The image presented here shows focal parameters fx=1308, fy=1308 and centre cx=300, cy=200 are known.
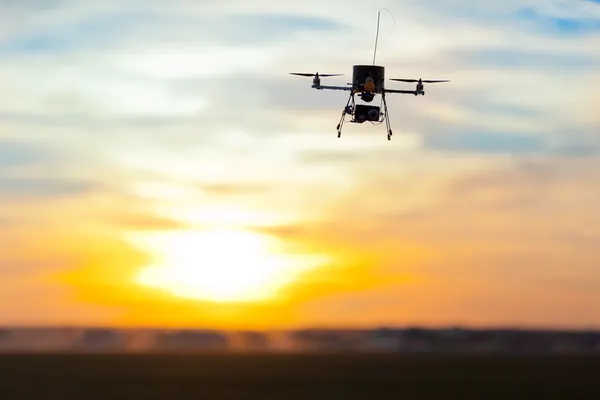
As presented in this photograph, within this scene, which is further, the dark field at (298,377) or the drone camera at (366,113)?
the dark field at (298,377)

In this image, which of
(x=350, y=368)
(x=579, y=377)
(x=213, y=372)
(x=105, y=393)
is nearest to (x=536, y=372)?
(x=579, y=377)

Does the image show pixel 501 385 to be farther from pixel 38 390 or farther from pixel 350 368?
pixel 38 390

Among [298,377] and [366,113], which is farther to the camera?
[298,377]

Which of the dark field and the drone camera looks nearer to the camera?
the drone camera

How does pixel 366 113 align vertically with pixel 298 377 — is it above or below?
above

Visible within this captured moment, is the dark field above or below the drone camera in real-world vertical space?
below

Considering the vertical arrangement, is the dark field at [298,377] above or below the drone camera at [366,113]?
below
